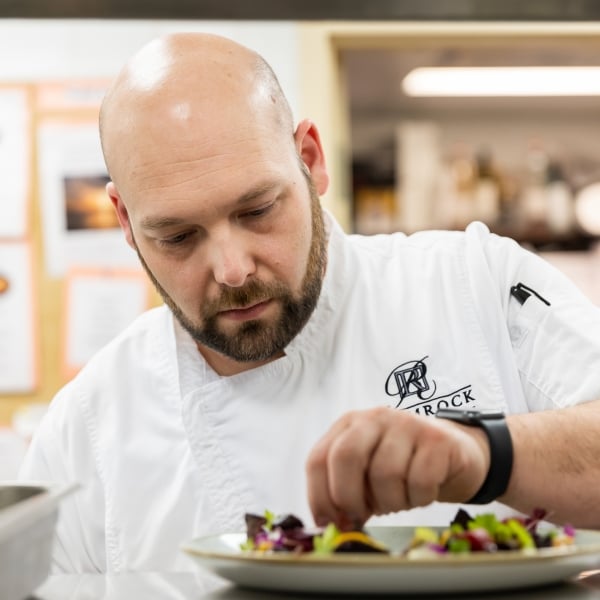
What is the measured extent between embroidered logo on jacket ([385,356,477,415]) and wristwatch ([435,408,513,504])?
1.31ft

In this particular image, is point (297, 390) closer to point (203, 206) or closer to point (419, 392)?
point (419, 392)

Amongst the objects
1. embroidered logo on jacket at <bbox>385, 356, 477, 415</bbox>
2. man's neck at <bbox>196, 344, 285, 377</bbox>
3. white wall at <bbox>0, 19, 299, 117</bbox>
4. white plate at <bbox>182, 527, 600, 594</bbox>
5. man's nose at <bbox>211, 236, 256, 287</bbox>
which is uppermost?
white wall at <bbox>0, 19, 299, 117</bbox>

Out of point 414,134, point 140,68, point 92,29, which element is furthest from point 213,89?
point 414,134

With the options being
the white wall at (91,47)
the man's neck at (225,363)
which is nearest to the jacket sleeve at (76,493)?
the man's neck at (225,363)

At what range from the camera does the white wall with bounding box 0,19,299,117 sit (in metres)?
2.38

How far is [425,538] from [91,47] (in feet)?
6.06

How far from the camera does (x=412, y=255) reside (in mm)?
1672

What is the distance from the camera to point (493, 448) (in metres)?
1.07

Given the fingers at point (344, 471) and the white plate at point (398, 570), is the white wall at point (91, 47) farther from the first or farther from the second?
the white plate at point (398, 570)

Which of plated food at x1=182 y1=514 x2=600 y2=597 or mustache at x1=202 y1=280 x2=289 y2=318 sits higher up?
mustache at x1=202 y1=280 x2=289 y2=318

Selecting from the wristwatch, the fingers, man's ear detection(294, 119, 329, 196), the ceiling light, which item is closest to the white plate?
the fingers

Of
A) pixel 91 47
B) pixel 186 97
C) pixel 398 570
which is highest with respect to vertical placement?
pixel 91 47

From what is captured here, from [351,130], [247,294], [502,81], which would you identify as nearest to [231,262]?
[247,294]

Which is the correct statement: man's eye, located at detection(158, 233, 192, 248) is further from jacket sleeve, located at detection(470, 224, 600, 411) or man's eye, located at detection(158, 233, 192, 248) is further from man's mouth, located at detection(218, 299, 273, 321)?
jacket sleeve, located at detection(470, 224, 600, 411)
